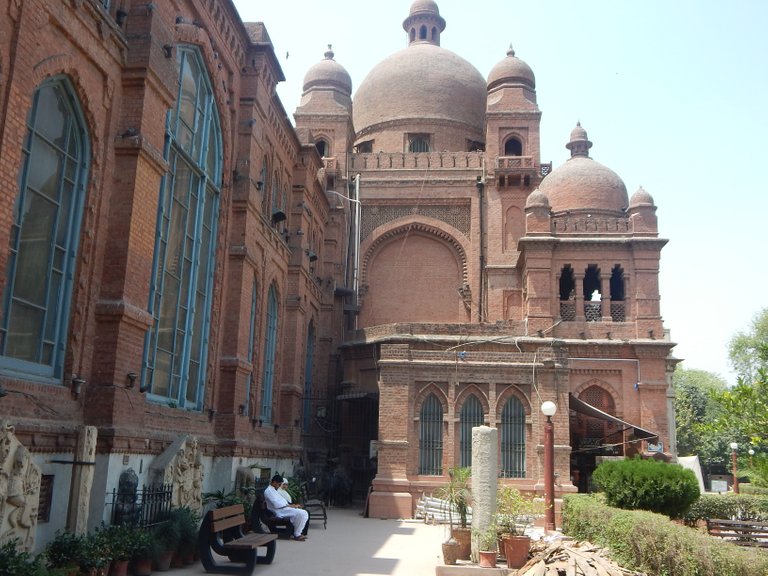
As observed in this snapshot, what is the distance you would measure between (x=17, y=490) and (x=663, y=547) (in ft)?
25.5

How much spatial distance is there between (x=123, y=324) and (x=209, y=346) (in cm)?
478

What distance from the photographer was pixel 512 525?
1198cm

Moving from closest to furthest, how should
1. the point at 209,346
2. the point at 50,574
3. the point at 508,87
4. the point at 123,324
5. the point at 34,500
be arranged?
1. the point at 50,574
2. the point at 34,500
3. the point at 123,324
4. the point at 209,346
5. the point at 508,87

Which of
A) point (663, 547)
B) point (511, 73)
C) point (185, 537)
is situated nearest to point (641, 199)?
point (511, 73)

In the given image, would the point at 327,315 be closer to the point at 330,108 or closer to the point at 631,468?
the point at 330,108

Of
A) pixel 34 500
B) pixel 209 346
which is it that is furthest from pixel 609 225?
pixel 34 500

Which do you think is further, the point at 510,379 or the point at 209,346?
the point at 510,379

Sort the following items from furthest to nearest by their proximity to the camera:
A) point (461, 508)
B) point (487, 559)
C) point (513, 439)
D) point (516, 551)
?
point (513, 439)
point (461, 508)
point (516, 551)
point (487, 559)

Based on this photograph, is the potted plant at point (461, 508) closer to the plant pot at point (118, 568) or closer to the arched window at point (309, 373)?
the plant pot at point (118, 568)

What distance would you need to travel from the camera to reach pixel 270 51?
59.2ft

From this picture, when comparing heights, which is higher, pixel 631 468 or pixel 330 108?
pixel 330 108

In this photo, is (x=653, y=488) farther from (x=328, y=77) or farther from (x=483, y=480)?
(x=328, y=77)

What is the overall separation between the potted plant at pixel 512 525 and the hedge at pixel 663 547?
1.23 metres

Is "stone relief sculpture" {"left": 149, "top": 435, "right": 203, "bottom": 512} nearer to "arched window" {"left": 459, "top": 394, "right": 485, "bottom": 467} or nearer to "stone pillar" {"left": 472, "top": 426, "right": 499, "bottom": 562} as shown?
"stone pillar" {"left": 472, "top": 426, "right": 499, "bottom": 562}
